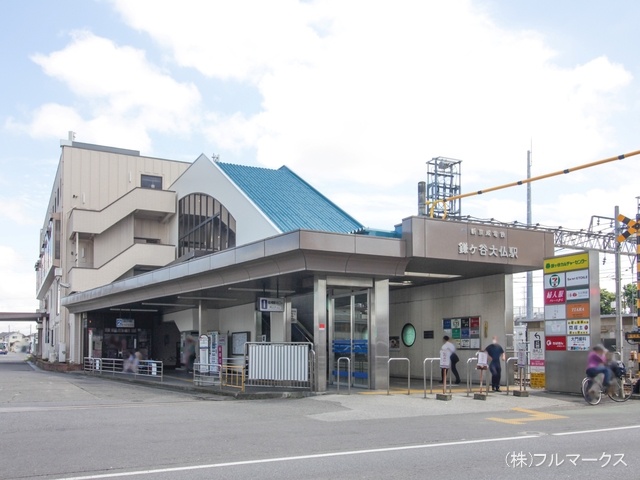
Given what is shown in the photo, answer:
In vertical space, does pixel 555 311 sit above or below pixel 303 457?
above

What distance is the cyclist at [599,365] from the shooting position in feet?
53.8

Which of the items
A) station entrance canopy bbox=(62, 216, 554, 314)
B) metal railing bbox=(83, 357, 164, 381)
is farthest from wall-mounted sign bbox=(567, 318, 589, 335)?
metal railing bbox=(83, 357, 164, 381)

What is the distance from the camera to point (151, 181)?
4775 centimetres

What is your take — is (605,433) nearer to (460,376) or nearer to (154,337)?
(460,376)

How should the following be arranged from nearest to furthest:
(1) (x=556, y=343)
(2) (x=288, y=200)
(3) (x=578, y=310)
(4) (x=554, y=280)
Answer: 1. (3) (x=578, y=310)
2. (1) (x=556, y=343)
3. (4) (x=554, y=280)
4. (2) (x=288, y=200)

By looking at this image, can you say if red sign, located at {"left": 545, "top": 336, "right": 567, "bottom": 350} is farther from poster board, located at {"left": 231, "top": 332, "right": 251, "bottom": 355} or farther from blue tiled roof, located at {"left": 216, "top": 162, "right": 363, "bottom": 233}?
poster board, located at {"left": 231, "top": 332, "right": 251, "bottom": 355}

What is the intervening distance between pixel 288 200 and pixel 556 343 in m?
14.0

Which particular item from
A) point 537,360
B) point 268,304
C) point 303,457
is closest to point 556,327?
point 537,360

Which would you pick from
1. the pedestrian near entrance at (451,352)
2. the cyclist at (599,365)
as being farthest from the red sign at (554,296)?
the pedestrian near entrance at (451,352)

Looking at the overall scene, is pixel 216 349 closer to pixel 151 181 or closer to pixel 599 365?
pixel 599 365

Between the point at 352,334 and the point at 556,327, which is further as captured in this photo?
the point at 352,334

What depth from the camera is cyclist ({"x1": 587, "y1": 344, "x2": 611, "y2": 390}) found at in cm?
1639

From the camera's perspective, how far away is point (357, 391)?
18.9 meters

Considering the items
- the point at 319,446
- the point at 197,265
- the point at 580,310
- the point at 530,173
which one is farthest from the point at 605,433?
the point at 530,173
